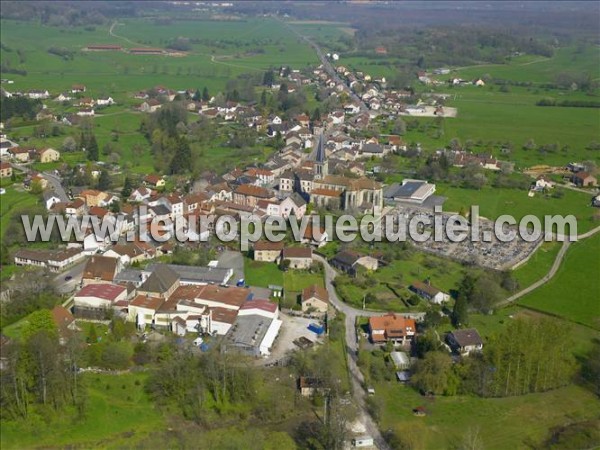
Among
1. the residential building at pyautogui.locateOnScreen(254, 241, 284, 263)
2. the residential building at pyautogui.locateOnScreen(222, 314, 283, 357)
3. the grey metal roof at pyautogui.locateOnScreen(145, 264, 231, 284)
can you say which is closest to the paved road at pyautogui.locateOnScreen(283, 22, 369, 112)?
the residential building at pyautogui.locateOnScreen(254, 241, 284, 263)

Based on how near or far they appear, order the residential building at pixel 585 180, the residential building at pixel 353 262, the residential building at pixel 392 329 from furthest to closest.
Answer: the residential building at pixel 585 180 → the residential building at pixel 353 262 → the residential building at pixel 392 329

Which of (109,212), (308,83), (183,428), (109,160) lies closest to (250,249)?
(109,212)

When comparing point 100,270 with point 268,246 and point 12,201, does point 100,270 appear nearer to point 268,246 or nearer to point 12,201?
point 268,246

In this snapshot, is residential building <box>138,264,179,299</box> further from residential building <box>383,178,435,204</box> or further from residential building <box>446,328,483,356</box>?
residential building <box>383,178,435,204</box>

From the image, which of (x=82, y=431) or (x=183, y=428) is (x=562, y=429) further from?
(x=82, y=431)

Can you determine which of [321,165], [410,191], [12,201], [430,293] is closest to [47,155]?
[12,201]

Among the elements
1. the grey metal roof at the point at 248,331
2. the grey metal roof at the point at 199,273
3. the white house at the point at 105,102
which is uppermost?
the white house at the point at 105,102

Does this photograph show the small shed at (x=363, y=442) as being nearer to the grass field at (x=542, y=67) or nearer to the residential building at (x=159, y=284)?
the residential building at (x=159, y=284)

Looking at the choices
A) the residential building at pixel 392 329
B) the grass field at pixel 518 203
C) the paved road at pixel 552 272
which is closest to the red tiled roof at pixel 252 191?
the grass field at pixel 518 203
